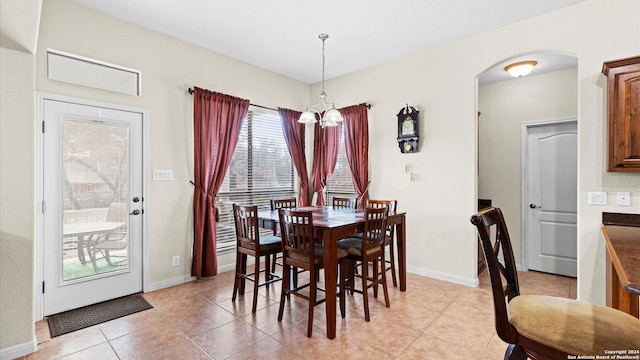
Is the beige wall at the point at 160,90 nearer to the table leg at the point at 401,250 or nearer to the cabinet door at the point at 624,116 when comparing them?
the table leg at the point at 401,250

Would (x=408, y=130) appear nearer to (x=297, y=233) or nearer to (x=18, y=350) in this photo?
(x=297, y=233)

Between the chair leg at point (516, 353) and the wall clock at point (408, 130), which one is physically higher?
the wall clock at point (408, 130)

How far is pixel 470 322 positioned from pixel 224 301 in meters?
2.39

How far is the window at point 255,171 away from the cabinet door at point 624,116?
3.93 meters

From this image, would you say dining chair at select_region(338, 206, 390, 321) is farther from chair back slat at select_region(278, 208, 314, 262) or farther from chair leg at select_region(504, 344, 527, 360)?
chair leg at select_region(504, 344, 527, 360)

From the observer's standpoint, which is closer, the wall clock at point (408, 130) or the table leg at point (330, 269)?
the table leg at point (330, 269)

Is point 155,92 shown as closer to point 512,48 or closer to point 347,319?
point 347,319

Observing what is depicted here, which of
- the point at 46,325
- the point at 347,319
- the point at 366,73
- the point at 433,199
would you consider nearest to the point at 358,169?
the point at 433,199

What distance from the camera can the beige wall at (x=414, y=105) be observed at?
2.77 metres

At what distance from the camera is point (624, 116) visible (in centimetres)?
247

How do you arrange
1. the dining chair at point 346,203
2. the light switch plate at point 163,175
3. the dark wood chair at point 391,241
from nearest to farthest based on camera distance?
the dark wood chair at point 391,241, the light switch plate at point 163,175, the dining chair at point 346,203

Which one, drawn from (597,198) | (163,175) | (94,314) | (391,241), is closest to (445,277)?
(391,241)

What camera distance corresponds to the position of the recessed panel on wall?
285cm

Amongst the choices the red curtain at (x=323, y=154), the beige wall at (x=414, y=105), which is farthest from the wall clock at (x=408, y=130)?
the red curtain at (x=323, y=154)
